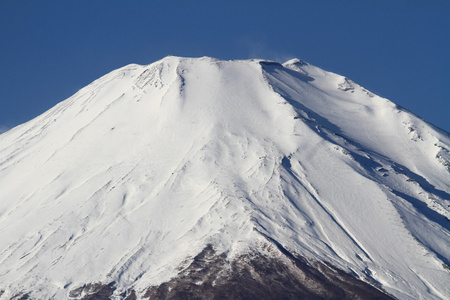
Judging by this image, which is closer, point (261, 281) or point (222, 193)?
point (261, 281)

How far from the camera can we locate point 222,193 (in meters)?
115

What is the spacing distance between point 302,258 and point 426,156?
5367 centimetres

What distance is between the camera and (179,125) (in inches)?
5384

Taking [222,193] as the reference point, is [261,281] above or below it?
below

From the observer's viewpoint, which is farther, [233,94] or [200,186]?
[233,94]

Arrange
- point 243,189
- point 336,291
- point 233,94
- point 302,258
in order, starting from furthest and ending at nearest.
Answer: point 233,94 < point 243,189 < point 302,258 < point 336,291

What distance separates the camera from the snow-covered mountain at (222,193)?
98.4 metres

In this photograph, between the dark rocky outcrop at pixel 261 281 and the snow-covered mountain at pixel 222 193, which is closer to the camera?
the dark rocky outcrop at pixel 261 281

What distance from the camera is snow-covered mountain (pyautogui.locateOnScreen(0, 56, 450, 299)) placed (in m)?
98.4

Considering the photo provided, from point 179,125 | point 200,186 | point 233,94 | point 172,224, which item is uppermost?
point 233,94

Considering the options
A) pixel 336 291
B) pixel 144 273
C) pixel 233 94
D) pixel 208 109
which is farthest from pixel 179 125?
pixel 336 291

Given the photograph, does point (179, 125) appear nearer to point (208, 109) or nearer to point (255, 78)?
point (208, 109)

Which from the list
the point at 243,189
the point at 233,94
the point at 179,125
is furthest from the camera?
the point at 233,94

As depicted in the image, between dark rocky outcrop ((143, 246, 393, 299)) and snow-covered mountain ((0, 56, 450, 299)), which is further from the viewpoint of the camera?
snow-covered mountain ((0, 56, 450, 299))
